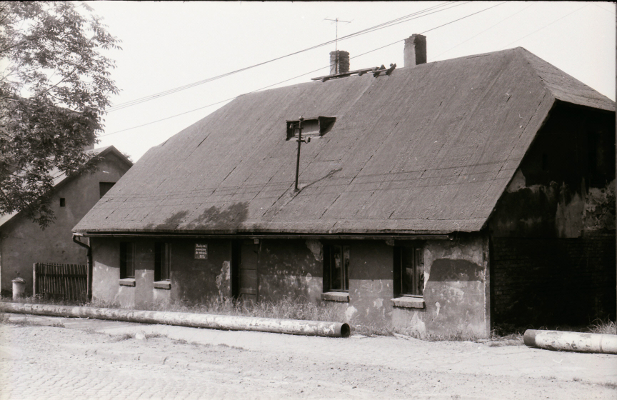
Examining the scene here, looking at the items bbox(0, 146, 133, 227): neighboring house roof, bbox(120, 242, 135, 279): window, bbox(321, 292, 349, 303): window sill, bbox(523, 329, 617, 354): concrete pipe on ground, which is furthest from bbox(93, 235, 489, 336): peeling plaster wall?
bbox(0, 146, 133, 227): neighboring house roof

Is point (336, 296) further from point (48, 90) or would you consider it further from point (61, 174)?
point (61, 174)

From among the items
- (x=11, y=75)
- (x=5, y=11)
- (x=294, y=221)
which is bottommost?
(x=294, y=221)

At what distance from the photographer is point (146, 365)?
10633 millimetres

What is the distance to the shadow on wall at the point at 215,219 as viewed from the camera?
1794cm

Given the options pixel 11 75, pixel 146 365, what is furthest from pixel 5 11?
pixel 146 365

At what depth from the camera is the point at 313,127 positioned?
20406 mm

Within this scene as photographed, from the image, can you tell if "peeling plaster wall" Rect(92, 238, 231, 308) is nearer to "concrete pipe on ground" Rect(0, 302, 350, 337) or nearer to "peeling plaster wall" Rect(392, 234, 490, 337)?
"concrete pipe on ground" Rect(0, 302, 350, 337)

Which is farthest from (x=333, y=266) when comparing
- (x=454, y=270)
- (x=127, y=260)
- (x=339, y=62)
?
(x=339, y=62)

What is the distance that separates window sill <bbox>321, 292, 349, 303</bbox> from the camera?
15766 mm

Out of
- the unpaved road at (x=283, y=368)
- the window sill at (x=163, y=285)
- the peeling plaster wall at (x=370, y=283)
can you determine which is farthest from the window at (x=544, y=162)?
the window sill at (x=163, y=285)

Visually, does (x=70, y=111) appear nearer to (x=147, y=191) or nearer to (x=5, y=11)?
(x=5, y=11)

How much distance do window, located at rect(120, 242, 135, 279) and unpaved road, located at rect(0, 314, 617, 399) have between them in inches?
297

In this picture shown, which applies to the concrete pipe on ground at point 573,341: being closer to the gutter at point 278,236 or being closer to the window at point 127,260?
the gutter at point 278,236

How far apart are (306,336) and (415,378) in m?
4.86
